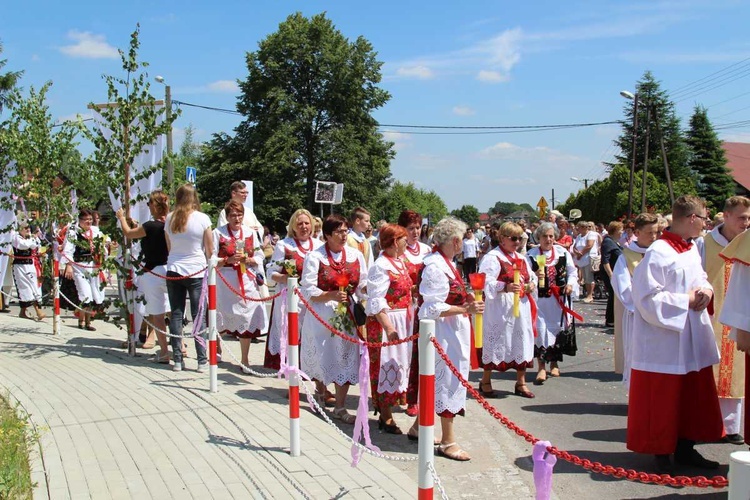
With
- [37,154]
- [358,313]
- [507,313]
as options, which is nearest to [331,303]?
[358,313]

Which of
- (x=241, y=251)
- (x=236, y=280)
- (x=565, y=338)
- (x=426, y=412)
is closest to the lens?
(x=426, y=412)

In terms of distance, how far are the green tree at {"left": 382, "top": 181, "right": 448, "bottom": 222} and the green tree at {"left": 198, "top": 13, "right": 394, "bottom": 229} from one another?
2623 millimetres

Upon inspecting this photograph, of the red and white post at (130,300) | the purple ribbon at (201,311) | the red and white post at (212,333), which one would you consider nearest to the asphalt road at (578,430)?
the red and white post at (212,333)

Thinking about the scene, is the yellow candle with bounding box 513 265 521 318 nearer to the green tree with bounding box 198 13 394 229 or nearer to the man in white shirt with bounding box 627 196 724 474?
the man in white shirt with bounding box 627 196 724 474

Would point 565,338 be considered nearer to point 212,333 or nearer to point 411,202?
point 212,333

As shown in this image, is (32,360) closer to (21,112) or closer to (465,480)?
(21,112)

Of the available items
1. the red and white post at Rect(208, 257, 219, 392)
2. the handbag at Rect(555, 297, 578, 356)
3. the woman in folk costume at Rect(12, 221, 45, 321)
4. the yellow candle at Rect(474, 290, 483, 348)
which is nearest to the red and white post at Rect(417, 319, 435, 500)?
the yellow candle at Rect(474, 290, 483, 348)

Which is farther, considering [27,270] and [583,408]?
[27,270]

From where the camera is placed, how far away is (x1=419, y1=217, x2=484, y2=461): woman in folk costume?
5512mm

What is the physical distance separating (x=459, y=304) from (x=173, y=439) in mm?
2441

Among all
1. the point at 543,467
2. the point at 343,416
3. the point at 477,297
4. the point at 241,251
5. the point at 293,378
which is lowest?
the point at 343,416

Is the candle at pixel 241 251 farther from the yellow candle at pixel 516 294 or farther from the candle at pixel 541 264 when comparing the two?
the candle at pixel 541 264

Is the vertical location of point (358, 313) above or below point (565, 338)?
above

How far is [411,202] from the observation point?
373 ft
